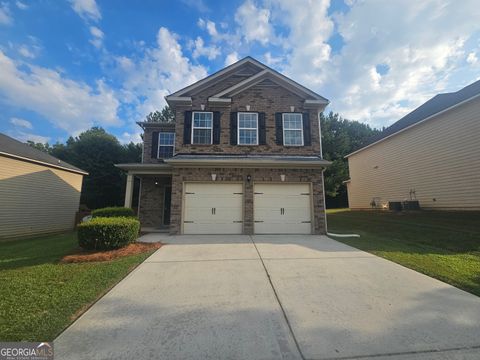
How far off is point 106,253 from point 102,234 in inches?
22.2

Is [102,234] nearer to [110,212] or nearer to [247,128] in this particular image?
[110,212]

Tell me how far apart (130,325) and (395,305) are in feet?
12.3

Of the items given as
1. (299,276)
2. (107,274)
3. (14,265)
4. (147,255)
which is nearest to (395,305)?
(299,276)

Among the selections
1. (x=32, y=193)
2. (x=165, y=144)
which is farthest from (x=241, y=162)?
(x=32, y=193)

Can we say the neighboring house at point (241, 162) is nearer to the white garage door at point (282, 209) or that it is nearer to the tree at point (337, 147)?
the white garage door at point (282, 209)

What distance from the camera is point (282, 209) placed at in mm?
9805

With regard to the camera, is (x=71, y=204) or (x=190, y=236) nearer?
(x=190, y=236)

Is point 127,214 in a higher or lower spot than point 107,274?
higher

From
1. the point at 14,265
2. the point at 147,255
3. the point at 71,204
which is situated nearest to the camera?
the point at 14,265

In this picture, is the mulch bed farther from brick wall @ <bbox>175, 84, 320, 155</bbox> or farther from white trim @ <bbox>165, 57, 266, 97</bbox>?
white trim @ <bbox>165, 57, 266, 97</bbox>

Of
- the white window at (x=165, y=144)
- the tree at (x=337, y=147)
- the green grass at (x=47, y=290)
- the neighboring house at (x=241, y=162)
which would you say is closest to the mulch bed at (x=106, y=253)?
the green grass at (x=47, y=290)

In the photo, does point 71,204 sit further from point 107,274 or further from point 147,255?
point 107,274

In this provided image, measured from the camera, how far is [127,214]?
955 centimetres

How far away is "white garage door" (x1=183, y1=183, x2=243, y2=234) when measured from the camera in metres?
9.60
